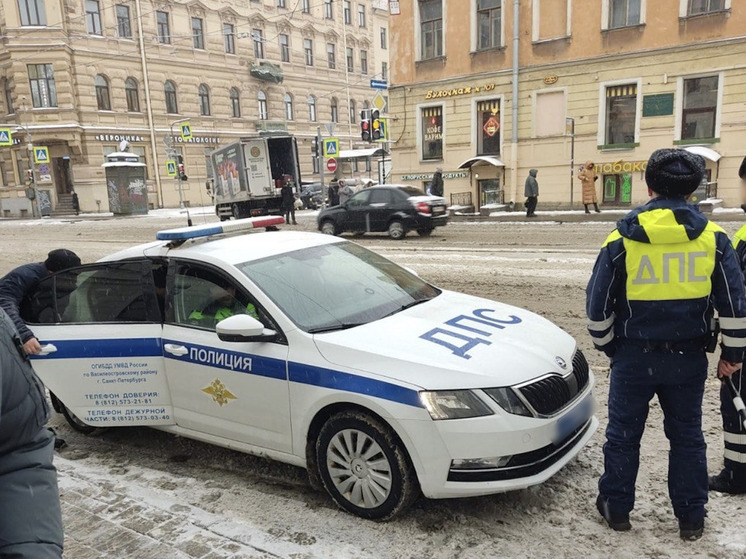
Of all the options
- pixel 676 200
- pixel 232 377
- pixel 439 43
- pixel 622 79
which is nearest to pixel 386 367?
pixel 232 377

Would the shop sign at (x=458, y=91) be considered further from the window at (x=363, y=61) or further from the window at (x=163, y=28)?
the window at (x=363, y=61)

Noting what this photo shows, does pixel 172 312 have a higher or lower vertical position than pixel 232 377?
higher

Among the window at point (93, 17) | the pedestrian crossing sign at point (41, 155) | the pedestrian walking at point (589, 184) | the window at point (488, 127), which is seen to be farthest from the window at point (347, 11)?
the pedestrian walking at point (589, 184)

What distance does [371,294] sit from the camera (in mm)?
4195

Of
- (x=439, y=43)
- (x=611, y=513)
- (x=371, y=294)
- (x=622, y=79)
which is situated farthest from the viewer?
(x=439, y=43)

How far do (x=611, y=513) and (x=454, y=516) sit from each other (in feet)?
2.66

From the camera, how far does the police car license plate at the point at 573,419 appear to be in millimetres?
3307

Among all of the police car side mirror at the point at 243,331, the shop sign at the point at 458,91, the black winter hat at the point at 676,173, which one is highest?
the shop sign at the point at 458,91

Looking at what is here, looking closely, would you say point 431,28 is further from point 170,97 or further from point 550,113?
point 170,97

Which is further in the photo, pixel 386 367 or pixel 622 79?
pixel 622 79

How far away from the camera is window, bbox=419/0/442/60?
1044 inches

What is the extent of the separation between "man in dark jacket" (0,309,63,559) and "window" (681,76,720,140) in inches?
941

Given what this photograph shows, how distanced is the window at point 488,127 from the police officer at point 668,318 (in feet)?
77.4

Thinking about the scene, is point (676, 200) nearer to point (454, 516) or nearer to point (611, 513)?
point (611, 513)
